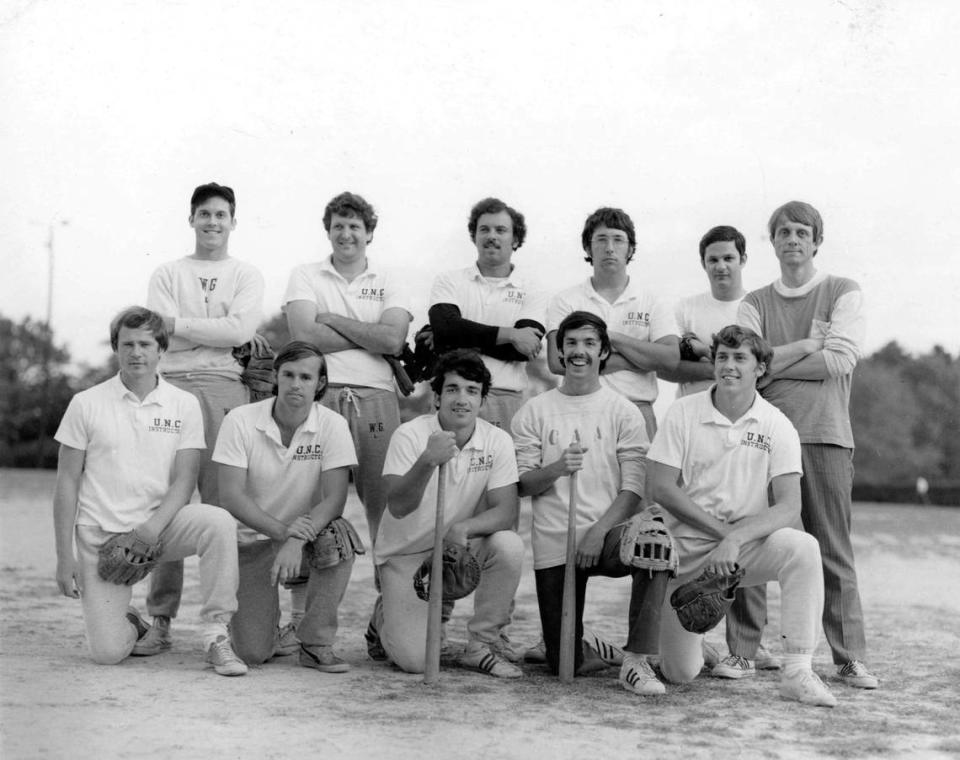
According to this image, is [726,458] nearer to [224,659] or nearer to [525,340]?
[525,340]

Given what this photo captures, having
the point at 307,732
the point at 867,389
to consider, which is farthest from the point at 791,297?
the point at 867,389

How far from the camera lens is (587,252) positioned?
19.1ft

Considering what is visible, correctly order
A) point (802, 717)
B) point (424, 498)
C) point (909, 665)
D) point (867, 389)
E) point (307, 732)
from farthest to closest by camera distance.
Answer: point (867, 389) → point (909, 665) → point (424, 498) → point (802, 717) → point (307, 732)

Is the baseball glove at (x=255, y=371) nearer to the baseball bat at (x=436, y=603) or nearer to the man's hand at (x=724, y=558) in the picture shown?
the baseball bat at (x=436, y=603)

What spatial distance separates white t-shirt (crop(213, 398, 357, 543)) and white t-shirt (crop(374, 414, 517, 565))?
275 mm

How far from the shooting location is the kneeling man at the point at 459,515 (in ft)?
16.4

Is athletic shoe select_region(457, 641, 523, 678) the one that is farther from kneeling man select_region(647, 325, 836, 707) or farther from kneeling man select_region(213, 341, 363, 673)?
kneeling man select_region(647, 325, 836, 707)

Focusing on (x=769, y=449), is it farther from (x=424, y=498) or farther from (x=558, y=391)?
(x=424, y=498)

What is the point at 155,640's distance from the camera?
525 cm

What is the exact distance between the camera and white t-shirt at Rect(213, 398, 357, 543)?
201 inches

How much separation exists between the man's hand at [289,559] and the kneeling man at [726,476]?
1.63 metres

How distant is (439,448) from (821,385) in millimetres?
1917

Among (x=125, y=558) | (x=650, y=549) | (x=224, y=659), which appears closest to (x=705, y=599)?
(x=650, y=549)

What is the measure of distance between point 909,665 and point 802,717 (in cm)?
162
